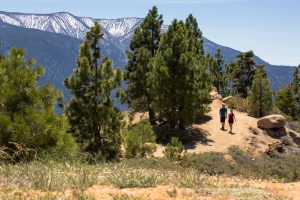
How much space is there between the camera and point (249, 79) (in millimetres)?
59938

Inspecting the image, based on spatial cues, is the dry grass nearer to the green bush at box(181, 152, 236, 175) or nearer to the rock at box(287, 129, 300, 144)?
the green bush at box(181, 152, 236, 175)

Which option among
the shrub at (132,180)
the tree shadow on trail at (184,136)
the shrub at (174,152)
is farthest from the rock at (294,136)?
the shrub at (132,180)

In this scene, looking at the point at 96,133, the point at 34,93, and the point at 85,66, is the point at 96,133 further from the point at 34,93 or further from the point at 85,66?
the point at 34,93

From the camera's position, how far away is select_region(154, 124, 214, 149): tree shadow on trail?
29.1 m

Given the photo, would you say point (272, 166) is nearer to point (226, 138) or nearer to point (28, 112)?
point (28, 112)

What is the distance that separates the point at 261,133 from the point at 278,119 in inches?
92.6

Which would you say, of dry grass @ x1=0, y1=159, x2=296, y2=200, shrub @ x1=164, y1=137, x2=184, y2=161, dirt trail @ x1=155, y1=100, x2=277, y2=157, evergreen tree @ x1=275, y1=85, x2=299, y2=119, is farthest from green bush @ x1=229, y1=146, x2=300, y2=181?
evergreen tree @ x1=275, y1=85, x2=299, y2=119

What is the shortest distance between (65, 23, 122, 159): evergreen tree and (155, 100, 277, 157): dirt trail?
4.59 metres

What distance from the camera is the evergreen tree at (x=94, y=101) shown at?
22000 millimetres

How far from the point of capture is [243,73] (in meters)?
60.1

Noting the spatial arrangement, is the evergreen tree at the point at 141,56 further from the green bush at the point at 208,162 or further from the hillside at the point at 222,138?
the green bush at the point at 208,162

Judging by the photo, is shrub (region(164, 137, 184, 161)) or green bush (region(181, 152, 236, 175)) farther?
shrub (region(164, 137, 184, 161))

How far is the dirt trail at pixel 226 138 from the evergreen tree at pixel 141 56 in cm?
502

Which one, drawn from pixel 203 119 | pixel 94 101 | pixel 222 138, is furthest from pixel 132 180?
pixel 203 119
